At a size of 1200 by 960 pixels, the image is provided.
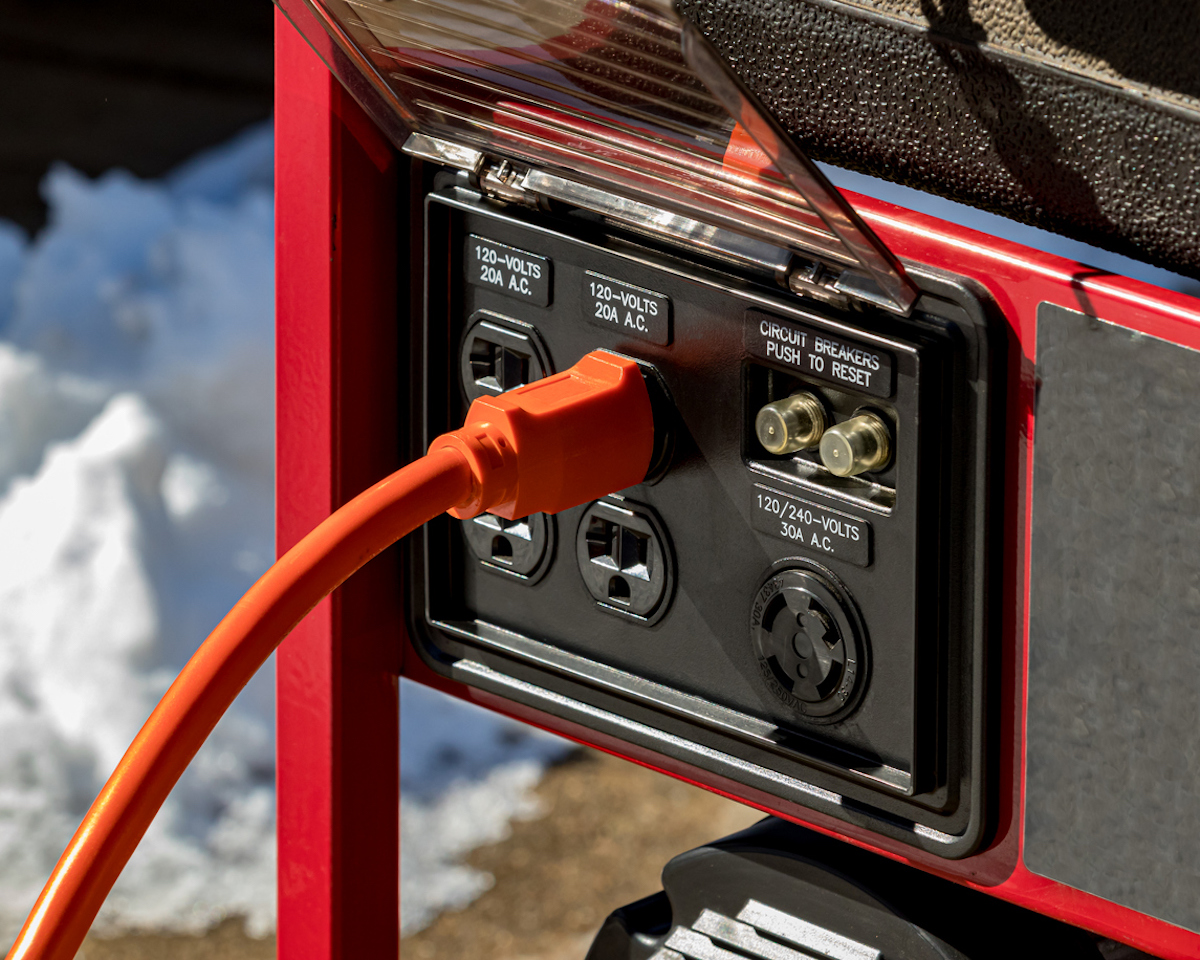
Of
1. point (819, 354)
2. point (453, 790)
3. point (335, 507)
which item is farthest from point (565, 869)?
point (819, 354)

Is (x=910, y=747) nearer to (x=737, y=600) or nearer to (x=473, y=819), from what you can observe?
(x=737, y=600)

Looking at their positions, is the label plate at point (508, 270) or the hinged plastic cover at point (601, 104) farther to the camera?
the label plate at point (508, 270)

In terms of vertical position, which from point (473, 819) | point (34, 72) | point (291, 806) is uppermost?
point (291, 806)

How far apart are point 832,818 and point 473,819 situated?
1295mm

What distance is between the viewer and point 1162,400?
298mm

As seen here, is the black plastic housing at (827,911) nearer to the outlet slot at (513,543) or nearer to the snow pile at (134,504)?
the outlet slot at (513,543)

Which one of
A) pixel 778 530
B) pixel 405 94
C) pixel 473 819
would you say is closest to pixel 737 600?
pixel 778 530

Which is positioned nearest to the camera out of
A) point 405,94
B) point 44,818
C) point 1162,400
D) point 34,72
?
point 1162,400

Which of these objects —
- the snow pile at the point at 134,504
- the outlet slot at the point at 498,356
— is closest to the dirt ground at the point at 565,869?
the snow pile at the point at 134,504

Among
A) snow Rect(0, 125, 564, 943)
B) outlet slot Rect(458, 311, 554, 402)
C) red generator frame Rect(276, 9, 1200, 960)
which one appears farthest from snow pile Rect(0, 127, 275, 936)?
outlet slot Rect(458, 311, 554, 402)

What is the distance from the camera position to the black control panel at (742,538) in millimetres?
334

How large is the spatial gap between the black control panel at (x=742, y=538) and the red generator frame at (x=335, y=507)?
0.01 meters

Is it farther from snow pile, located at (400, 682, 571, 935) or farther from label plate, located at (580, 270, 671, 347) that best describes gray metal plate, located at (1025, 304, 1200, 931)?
snow pile, located at (400, 682, 571, 935)

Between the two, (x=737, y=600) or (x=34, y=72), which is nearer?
(x=737, y=600)
